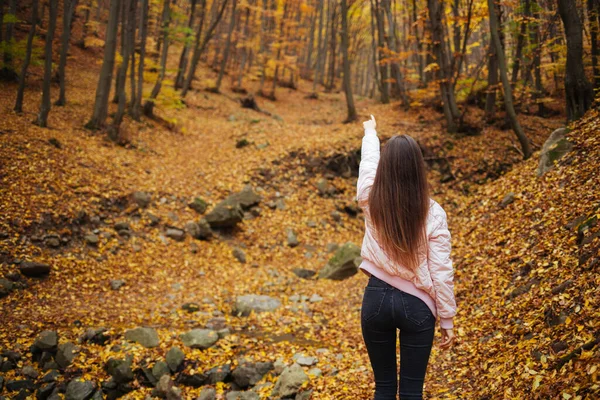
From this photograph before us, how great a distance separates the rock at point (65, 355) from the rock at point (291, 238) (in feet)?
19.7

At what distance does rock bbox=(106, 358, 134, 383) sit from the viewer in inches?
199

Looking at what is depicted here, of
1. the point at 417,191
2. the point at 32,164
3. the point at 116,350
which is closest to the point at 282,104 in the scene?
the point at 32,164

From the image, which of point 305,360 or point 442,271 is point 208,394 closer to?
point 305,360

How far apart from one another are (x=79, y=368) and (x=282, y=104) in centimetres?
2085

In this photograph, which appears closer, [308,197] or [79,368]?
[79,368]

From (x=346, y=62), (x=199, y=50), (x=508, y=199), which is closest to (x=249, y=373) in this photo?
(x=508, y=199)

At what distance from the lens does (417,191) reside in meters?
2.35

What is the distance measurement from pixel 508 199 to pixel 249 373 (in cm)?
551

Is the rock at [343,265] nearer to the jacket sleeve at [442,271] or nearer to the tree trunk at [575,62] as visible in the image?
the tree trunk at [575,62]

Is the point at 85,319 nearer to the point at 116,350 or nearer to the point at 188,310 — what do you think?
the point at 116,350

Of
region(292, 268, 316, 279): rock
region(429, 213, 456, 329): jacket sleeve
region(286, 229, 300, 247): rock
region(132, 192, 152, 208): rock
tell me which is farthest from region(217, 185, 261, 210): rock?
region(429, 213, 456, 329): jacket sleeve

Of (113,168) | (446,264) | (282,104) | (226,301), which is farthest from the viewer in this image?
(282,104)

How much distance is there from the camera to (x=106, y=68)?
12.2m

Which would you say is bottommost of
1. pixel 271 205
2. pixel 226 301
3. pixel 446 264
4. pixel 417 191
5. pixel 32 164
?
pixel 226 301
